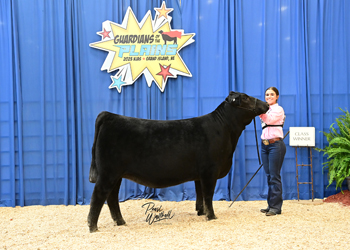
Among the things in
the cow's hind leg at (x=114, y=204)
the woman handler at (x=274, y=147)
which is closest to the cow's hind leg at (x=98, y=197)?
the cow's hind leg at (x=114, y=204)

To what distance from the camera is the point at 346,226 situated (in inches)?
130

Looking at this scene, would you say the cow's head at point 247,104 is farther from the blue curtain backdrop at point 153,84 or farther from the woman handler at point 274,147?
the blue curtain backdrop at point 153,84

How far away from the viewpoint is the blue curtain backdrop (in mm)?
4969

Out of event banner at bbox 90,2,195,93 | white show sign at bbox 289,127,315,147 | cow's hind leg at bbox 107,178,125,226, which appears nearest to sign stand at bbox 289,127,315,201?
white show sign at bbox 289,127,315,147

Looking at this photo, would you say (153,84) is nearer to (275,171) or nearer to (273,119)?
(273,119)

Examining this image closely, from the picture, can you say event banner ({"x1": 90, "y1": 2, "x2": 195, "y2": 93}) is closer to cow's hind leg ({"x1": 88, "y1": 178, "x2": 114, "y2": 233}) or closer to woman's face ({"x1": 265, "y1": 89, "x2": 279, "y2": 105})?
woman's face ({"x1": 265, "y1": 89, "x2": 279, "y2": 105})

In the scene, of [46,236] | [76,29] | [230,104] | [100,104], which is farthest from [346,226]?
[76,29]

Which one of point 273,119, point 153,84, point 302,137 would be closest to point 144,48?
point 153,84

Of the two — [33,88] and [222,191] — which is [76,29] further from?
[222,191]

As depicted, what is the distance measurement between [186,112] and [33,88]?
2.67 m

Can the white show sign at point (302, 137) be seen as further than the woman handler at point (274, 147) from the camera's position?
Yes

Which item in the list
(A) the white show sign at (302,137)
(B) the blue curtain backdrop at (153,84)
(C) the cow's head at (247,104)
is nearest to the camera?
(C) the cow's head at (247,104)

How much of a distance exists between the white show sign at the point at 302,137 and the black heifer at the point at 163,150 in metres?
1.44

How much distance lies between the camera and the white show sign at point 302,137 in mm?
4641
